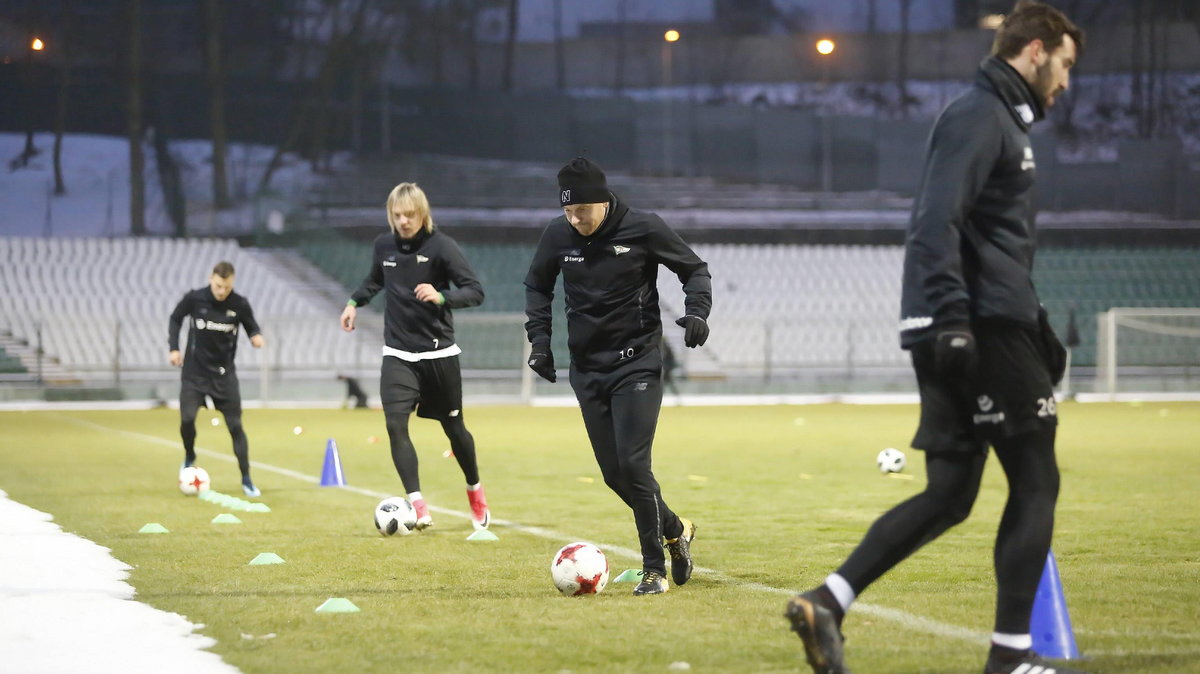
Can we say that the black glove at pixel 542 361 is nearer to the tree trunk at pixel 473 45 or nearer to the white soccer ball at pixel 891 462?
the white soccer ball at pixel 891 462

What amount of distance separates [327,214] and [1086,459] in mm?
28976

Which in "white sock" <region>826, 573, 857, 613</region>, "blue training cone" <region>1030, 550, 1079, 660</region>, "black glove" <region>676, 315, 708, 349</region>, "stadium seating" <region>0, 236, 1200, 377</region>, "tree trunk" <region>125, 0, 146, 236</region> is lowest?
"stadium seating" <region>0, 236, 1200, 377</region>

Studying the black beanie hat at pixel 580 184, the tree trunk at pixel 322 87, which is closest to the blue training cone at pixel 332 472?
the black beanie hat at pixel 580 184

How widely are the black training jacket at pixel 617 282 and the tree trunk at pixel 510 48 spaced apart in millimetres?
37966

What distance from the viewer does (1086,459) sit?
14930mm

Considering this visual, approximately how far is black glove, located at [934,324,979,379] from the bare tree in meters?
40.5

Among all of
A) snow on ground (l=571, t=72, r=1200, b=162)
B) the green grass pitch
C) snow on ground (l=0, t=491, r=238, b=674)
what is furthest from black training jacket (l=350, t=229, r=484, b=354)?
snow on ground (l=571, t=72, r=1200, b=162)

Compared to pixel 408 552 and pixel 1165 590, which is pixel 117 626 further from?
pixel 1165 590

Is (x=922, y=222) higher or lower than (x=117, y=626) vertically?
higher

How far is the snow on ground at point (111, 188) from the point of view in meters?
39.4

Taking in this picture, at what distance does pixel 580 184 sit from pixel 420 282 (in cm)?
278

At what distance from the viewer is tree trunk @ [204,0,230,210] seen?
41469 mm

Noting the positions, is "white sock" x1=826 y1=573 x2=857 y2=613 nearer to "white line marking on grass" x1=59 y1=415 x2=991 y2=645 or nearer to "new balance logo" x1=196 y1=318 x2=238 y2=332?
"white line marking on grass" x1=59 y1=415 x2=991 y2=645

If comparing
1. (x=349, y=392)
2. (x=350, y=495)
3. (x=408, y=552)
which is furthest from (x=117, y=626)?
(x=349, y=392)
